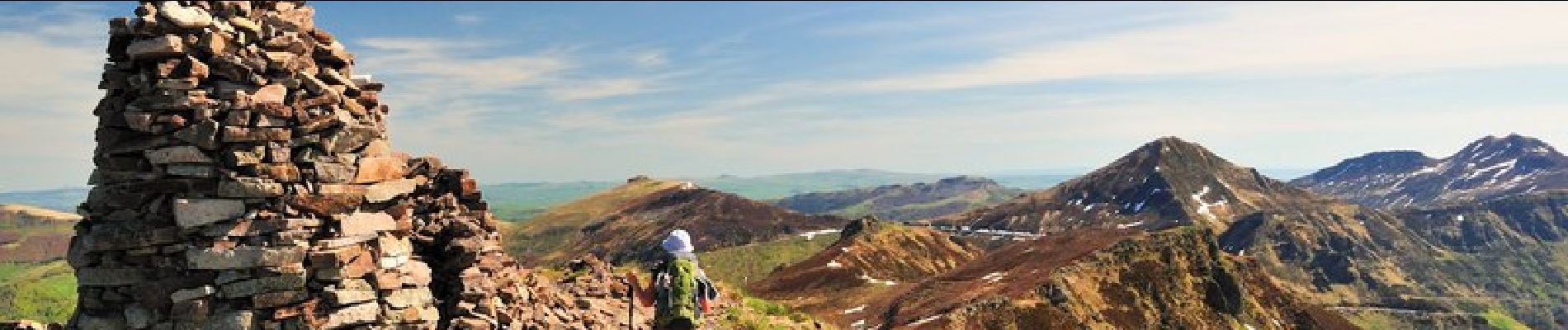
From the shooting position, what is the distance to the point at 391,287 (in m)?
14.8

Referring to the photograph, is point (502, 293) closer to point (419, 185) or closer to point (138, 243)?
point (419, 185)

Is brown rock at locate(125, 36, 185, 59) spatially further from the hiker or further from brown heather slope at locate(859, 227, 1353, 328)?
brown heather slope at locate(859, 227, 1353, 328)

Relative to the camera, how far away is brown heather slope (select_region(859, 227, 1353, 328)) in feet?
227

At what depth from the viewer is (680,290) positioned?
18.9 meters

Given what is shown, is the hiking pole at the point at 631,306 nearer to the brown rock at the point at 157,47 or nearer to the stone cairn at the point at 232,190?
the stone cairn at the point at 232,190

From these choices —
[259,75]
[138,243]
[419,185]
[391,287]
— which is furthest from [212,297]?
[419,185]

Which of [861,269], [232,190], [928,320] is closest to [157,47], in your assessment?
[232,190]

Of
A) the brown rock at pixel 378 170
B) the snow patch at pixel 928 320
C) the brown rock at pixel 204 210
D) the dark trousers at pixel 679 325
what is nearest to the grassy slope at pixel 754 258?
the snow patch at pixel 928 320

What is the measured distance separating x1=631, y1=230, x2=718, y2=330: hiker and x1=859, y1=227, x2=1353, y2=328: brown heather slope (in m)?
47.5

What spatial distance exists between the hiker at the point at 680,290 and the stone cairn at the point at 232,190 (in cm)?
506

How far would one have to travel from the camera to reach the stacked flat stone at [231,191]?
13.5 meters

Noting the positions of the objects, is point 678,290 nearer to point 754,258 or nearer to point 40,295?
point 754,258

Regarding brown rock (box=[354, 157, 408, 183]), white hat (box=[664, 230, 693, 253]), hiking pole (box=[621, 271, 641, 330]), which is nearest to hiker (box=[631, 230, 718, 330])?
white hat (box=[664, 230, 693, 253])

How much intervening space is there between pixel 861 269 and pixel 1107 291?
38232 mm
